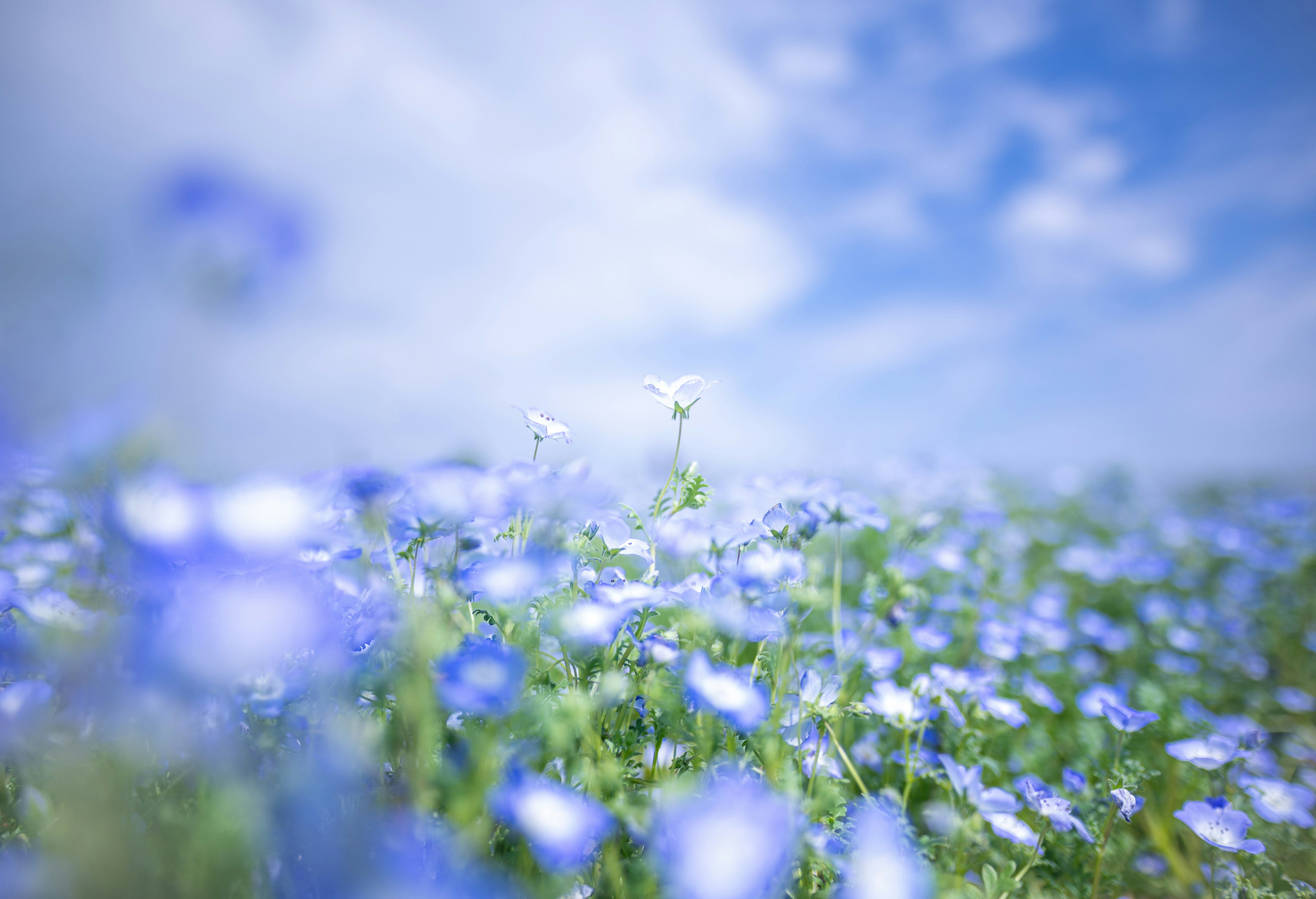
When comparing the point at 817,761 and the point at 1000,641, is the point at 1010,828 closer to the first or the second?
the point at 817,761

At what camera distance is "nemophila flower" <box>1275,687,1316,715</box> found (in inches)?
130

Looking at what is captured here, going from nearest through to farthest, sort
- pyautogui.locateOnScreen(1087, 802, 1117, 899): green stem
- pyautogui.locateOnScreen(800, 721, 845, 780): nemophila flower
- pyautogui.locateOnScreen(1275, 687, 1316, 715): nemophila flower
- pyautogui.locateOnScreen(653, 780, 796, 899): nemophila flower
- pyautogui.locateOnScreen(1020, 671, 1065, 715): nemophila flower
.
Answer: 1. pyautogui.locateOnScreen(653, 780, 796, 899): nemophila flower
2. pyautogui.locateOnScreen(800, 721, 845, 780): nemophila flower
3. pyautogui.locateOnScreen(1087, 802, 1117, 899): green stem
4. pyautogui.locateOnScreen(1020, 671, 1065, 715): nemophila flower
5. pyautogui.locateOnScreen(1275, 687, 1316, 715): nemophila flower

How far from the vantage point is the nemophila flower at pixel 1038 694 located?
2.24 metres

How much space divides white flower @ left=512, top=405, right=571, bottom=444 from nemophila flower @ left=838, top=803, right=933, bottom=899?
3.22 ft

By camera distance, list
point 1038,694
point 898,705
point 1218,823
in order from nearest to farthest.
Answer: point 1218,823 < point 898,705 < point 1038,694

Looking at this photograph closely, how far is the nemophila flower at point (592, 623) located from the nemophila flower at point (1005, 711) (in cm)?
138

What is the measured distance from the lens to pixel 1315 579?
15.4 ft

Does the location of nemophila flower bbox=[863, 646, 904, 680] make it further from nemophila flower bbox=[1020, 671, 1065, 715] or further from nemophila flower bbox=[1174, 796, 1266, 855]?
nemophila flower bbox=[1174, 796, 1266, 855]

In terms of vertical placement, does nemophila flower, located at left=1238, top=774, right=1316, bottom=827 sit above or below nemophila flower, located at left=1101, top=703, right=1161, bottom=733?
below

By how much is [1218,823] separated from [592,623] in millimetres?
1872

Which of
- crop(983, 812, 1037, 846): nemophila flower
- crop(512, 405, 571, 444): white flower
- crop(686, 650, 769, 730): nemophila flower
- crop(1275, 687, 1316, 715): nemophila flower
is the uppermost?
crop(512, 405, 571, 444): white flower

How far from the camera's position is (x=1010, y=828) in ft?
5.56

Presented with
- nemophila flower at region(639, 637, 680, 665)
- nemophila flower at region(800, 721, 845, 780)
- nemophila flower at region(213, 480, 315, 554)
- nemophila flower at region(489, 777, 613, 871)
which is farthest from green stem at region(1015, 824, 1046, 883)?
nemophila flower at region(213, 480, 315, 554)

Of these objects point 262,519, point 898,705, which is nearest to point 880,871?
point 898,705
